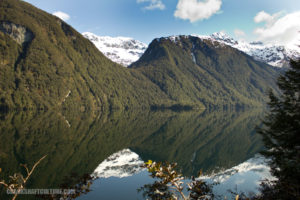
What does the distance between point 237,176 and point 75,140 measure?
136 feet

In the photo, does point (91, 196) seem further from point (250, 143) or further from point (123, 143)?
point (250, 143)

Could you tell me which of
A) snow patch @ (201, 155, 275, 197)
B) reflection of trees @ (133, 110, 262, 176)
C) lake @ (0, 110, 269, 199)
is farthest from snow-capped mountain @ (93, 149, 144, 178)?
snow patch @ (201, 155, 275, 197)

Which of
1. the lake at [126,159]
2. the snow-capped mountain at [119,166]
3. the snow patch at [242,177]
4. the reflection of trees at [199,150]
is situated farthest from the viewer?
the reflection of trees at [199,150]

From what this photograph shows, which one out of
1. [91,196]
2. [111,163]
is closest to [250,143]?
[111,163]

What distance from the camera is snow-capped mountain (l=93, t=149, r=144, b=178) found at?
33.3 meters

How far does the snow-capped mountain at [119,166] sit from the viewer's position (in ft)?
109

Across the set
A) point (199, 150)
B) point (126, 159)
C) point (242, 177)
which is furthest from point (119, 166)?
point (199, 150)

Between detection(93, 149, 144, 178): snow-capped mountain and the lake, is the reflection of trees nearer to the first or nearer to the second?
the lake

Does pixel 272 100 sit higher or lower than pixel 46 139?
higher

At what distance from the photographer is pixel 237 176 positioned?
107 feet

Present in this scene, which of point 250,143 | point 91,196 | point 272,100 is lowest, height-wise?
point 250,143

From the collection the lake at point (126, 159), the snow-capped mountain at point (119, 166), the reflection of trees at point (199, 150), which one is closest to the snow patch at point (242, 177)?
the lake at point (126, 159)

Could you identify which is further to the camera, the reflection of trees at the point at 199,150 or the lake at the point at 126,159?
the reflection of trees at the point at 199,150

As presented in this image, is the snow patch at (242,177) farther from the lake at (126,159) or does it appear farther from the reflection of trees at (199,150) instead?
the reflection of trees at (199,150)
